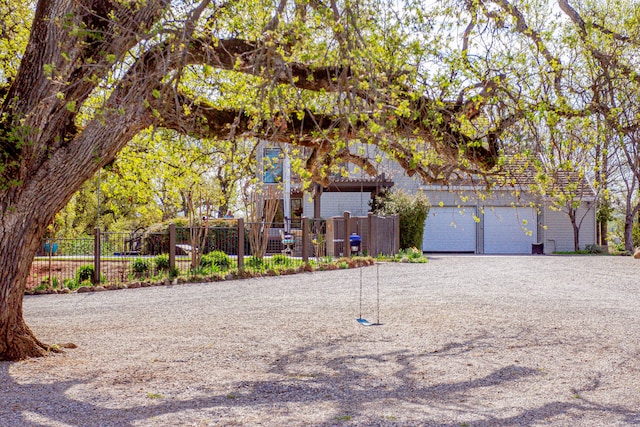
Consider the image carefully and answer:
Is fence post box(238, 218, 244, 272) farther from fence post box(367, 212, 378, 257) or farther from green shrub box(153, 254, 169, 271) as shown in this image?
fence post box(367, 212, 378, 257)

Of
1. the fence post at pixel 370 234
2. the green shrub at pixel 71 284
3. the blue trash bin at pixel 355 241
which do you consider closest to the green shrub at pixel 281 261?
the blue trash bin at pixel 355 241

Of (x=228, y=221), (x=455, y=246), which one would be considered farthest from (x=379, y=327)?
(x=455, y=246)

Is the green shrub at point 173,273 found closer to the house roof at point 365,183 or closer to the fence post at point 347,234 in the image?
the fence post at point 347,234

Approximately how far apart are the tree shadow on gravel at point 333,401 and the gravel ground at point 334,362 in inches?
0.7

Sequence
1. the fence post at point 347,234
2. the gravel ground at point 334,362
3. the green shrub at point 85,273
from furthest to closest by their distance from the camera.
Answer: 1. the fence post at point 347,234
2. the green shrub at point 85,273
3. the gravel ground at point 334,362

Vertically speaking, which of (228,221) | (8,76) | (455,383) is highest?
(8,76)

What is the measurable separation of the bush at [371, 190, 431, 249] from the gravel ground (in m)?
12.4

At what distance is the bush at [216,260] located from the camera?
55.7 feet

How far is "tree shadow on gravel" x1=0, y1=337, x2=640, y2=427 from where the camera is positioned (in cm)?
465

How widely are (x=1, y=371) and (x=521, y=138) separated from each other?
18.0 ft

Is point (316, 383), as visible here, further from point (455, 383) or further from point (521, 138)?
point (521, 138)

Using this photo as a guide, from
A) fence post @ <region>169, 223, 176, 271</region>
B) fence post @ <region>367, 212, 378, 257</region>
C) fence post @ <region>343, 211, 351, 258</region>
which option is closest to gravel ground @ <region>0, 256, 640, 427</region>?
fence post @ <region>169, 223, 176, 271</region>

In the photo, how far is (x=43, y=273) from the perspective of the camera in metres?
16.5

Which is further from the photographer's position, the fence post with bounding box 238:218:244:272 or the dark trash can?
the dark trash can
